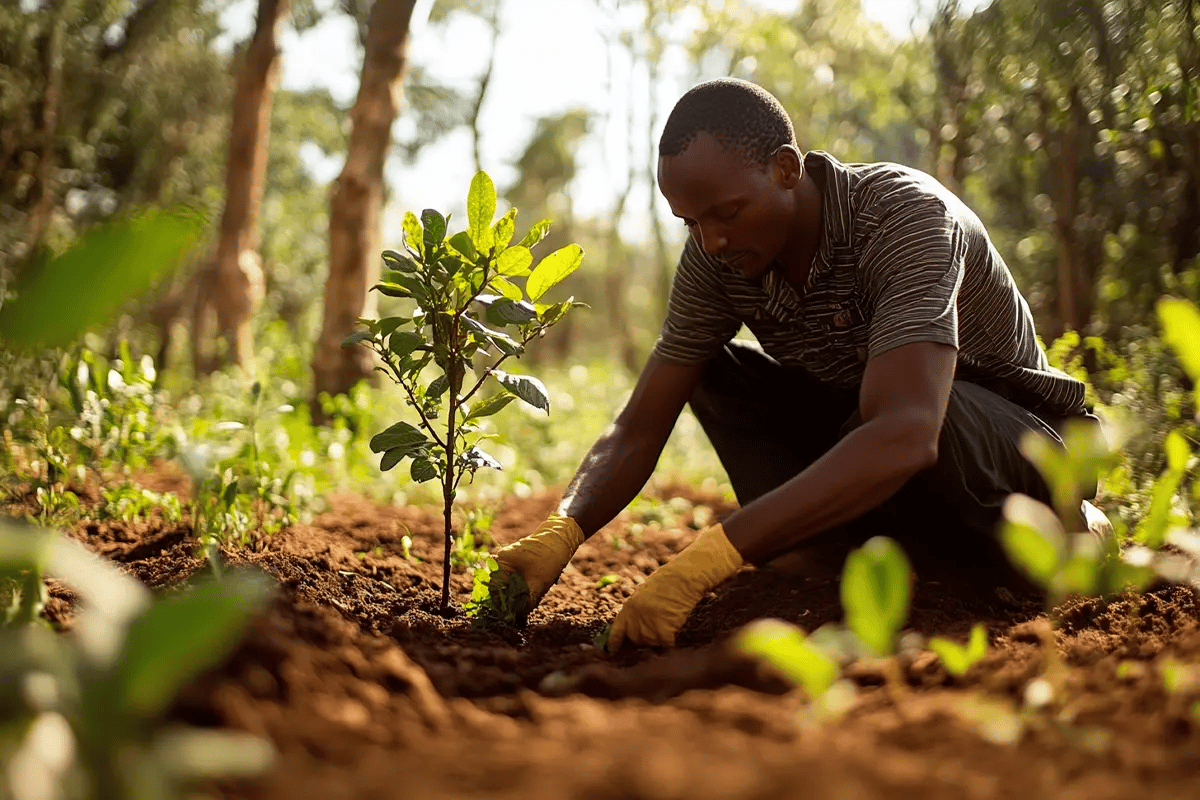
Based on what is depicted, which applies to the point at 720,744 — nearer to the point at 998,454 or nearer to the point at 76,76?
the point at 998,454

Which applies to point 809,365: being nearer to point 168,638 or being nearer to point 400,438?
point 400,438

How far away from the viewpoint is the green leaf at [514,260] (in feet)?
6.40

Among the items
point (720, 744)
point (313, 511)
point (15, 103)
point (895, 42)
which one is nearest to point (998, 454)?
point (720, 744)

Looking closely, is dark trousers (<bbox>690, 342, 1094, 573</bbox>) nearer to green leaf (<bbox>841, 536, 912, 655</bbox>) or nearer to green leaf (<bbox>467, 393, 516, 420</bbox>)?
green leaf (<bbox>467, 393, 516, 420</bbox>)

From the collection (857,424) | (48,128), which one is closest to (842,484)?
(857,424)

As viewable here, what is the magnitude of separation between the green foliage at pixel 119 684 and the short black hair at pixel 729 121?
1.58 metres

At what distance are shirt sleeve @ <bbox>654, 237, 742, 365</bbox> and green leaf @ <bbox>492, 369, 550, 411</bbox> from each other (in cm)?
69

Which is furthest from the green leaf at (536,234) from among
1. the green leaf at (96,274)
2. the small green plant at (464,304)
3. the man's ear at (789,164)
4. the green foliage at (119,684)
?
the green foliage at (119,684)

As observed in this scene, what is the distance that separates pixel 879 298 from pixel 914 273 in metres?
0.10

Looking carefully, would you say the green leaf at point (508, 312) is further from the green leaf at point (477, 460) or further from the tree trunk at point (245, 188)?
the tree trunk at point (245, 188)

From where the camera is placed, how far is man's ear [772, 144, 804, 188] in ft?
7.32

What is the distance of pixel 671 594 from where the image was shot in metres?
1.88

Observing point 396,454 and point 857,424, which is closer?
point 396,454

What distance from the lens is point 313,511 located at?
3.27m
